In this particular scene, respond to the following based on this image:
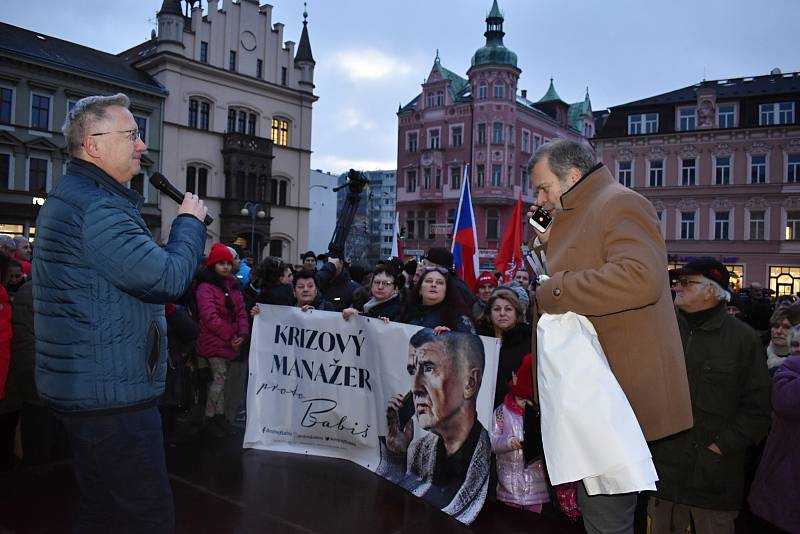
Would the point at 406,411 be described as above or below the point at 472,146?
below

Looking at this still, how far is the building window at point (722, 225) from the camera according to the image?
3791 cm

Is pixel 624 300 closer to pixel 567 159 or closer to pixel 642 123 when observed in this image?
pixel 567 159

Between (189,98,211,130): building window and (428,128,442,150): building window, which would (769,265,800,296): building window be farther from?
(189,98,211,130): building window

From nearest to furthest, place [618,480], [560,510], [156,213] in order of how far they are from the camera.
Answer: [618,480] → [560,510] → [156,213]

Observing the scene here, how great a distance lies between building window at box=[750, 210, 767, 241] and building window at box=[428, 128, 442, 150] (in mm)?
23954

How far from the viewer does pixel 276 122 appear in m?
37.8

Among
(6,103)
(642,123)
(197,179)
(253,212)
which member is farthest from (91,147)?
(642,123)

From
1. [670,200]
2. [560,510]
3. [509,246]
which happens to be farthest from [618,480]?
[670,200]

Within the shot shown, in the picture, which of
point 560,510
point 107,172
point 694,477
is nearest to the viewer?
point 107,172

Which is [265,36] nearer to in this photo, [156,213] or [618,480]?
[156,213]

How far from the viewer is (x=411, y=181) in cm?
5153

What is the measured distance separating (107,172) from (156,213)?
31.7 meters

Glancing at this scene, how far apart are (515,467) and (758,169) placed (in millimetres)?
40092

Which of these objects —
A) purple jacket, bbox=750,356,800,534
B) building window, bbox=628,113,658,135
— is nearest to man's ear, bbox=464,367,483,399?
purple jacket, bbox=750,356,800,534
